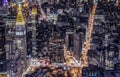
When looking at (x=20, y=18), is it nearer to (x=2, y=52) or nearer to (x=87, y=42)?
(x=2, y=52)

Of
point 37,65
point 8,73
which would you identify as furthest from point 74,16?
point 8,73

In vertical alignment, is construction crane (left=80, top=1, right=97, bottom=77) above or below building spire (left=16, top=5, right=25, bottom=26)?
below

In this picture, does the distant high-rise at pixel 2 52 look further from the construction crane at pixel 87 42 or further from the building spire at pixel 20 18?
the construction crane at pixel 87 42

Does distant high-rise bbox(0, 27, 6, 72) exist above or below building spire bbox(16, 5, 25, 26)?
below

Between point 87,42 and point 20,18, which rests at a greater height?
point 20,18

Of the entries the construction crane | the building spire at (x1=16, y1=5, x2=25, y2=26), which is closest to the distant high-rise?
the building spire at (x1=16, y1=5, x2=25, y2=26)

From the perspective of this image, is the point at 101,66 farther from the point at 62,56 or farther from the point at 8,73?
the point at 8,73

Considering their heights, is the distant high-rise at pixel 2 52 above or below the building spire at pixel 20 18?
below

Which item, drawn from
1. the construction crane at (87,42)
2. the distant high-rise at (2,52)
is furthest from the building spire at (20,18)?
the construction crane at (87,42)

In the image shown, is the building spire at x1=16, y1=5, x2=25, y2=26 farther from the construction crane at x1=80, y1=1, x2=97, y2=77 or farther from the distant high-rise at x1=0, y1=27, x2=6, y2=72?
the construction crane at x1=80, y1=1, x2=97, y2=77

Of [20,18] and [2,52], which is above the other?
[20,18]

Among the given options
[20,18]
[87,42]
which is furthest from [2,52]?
[87,42]
